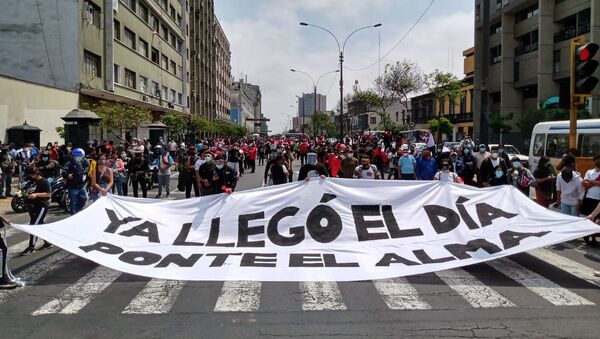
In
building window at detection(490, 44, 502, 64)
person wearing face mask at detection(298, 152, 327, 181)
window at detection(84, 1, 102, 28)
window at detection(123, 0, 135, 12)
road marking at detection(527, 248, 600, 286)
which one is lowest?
road marking at detection(527, 248, 600, 286)

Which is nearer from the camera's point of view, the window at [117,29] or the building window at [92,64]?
the building window at [92,64]

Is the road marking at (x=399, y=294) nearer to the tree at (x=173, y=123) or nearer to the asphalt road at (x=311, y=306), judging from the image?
the asphalt road at (x=311, y=306)

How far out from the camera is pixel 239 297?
6.69 metres

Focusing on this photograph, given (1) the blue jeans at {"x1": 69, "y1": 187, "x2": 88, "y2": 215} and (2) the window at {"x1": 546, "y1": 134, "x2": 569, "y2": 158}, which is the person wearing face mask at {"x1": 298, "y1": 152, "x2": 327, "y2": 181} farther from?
(2) the window at {"x1": 546, "y1": 134, "x2": 569, "y2": 158}

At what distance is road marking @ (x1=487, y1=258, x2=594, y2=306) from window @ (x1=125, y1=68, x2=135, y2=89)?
126ft

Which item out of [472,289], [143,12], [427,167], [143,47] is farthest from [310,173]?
[143,12]

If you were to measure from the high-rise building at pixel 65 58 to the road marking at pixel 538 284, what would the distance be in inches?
922

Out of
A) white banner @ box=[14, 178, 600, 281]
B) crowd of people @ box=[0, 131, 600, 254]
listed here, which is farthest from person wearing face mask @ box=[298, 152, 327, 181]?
white banner @ box=[14, 178, 600, 281]

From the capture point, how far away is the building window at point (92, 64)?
33.9 meters

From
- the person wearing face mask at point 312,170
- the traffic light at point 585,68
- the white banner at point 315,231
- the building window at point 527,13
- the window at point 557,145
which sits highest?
the building window at point 527,13

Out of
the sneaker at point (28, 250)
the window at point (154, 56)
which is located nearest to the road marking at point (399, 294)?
the sneaker at point (28, 250)

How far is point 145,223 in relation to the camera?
8.75 m

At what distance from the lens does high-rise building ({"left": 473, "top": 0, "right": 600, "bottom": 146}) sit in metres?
42.9

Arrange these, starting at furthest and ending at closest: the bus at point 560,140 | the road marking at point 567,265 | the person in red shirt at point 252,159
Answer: the person in red shirt at point 252,159 → the bus at point 560,140 → the road marking at point 567,265
